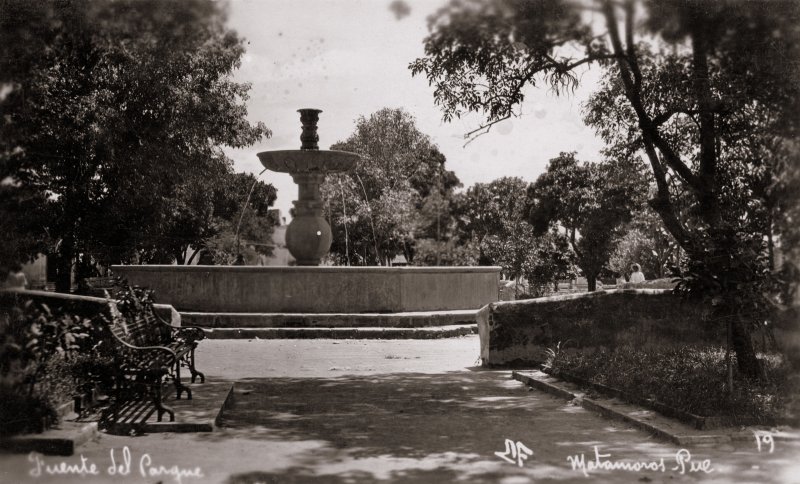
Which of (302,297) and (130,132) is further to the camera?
(130,132)

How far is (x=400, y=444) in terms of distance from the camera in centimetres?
602

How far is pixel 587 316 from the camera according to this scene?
1016 cm

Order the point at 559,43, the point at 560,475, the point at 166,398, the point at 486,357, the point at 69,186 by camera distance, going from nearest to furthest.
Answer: the point at 560,475 → the point at 166,398 → the point at 559,43 → the point at 486,357 → the point at 69,186

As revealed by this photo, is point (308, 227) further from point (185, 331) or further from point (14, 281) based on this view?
point (14, 281)

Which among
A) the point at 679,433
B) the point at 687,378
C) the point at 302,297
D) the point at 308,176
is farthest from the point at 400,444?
the point at 308,176

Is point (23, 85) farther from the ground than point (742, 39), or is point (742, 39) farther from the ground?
point (742, 39)

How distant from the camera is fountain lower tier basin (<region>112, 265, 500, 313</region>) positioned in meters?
15.6

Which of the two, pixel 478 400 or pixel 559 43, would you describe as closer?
pixel 478 400

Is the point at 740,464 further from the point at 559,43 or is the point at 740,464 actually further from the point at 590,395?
the point at 559,43

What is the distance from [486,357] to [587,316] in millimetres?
1488

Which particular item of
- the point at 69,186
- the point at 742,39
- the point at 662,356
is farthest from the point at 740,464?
the point at 69,186

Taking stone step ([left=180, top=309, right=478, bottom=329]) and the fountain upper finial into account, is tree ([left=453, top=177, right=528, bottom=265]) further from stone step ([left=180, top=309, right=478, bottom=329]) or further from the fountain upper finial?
stone step ([left=180, top=309, right=478, bottom=329])

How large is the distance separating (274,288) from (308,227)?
A: 7.82ft

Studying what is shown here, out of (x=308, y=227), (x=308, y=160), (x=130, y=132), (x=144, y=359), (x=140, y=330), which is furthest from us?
(x=130, y=132)
